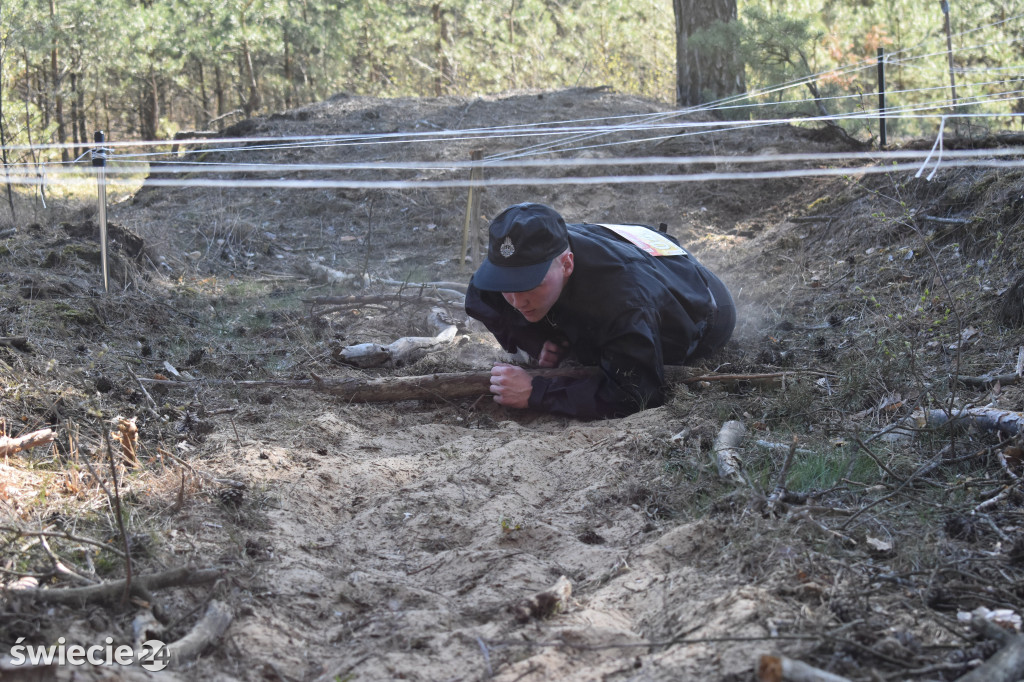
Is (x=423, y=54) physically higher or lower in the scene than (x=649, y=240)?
higher

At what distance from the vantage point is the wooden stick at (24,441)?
10.2ft

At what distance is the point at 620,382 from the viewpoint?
4156 millimetres

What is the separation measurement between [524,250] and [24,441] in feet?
7.42

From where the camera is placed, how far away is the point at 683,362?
4680mm

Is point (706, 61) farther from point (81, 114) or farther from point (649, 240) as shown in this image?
point (81, 114)

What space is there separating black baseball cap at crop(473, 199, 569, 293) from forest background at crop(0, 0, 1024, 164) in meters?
6.27

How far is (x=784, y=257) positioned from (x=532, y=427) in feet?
11.6

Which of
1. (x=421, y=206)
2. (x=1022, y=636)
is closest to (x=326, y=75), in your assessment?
(x=421, y=206)

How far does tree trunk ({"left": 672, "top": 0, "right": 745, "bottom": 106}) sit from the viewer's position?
10562 mm

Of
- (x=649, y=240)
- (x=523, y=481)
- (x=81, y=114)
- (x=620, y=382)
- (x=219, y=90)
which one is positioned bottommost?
(x=523, y=481)

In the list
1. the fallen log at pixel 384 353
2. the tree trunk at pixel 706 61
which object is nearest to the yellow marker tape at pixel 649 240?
the fallen log at pixel 384 353

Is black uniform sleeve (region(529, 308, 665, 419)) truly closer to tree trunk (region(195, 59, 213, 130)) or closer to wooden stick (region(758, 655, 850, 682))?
wooden stick (region(758, 655, 850, 682))

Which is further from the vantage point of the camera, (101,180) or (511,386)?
(101,180)

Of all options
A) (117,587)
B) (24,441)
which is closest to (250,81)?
(24,441)
